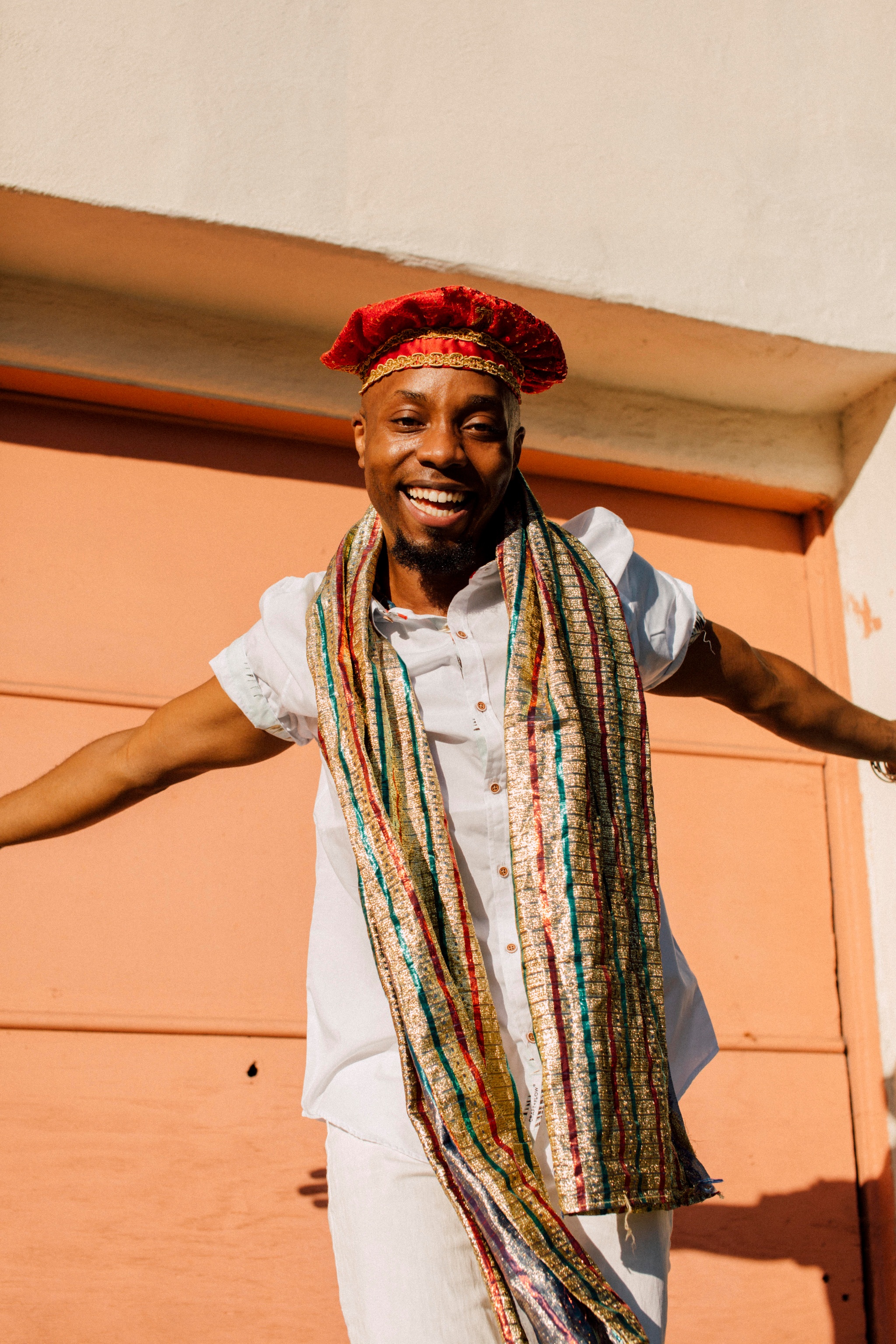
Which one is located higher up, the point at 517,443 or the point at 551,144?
the point at 551,144

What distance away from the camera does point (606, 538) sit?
2.23 m

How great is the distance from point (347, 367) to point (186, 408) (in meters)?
1.23

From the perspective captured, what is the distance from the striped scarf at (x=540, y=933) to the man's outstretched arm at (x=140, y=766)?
27cm

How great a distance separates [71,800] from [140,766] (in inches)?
5.7

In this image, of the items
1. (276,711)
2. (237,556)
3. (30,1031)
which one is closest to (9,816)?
(276,711)

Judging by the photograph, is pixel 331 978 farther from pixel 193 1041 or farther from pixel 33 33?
pixel 33 33

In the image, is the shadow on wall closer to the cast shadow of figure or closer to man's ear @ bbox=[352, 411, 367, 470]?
man's ear @ bbox=[352, 411, 367, 470]

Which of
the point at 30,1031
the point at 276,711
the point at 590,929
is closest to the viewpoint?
the point at 590,929

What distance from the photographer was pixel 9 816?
84.3 inches

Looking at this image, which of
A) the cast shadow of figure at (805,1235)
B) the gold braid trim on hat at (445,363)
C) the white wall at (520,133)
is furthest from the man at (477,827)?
the cast shadow of figure at (805,1235)

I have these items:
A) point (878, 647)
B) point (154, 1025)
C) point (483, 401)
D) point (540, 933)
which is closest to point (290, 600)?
point (483, 401)

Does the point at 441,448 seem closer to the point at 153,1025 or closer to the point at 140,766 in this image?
the point at 140,766

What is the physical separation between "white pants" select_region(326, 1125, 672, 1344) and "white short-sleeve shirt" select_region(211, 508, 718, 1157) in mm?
56

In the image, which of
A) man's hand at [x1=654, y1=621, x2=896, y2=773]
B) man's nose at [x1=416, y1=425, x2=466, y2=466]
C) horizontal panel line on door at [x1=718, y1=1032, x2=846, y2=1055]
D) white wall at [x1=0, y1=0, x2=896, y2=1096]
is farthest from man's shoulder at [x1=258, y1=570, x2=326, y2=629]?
horizontal panel line on door at [x1=718, y1=1032, x2=846, y2=1055]
